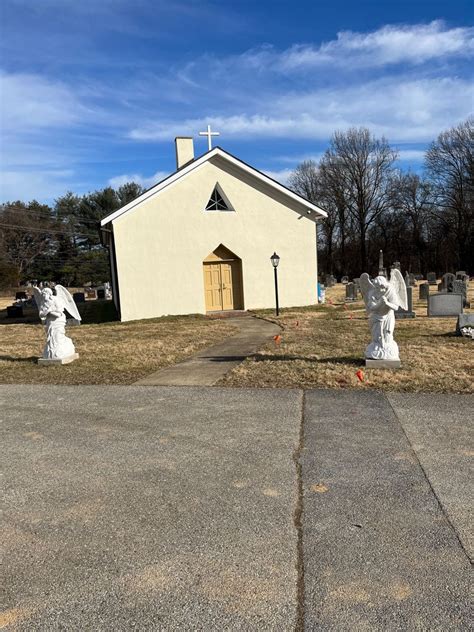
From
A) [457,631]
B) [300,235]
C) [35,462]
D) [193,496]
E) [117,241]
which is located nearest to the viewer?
[457,631]

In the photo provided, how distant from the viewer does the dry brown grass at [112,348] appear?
28.7 ft

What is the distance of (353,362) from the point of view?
8688 mm

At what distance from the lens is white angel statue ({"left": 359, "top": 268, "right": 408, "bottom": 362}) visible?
804 centimetres

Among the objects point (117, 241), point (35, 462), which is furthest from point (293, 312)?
point (35, 462)

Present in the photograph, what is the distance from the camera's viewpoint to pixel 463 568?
2727mm

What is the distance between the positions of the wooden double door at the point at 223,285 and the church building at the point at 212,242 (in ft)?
0.14

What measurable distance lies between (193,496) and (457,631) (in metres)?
2.02

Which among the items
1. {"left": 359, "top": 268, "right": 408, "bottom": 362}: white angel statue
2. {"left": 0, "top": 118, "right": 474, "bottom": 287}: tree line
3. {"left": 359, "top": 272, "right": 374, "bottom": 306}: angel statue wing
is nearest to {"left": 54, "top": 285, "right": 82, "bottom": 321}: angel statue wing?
{"left": 359, "top": 272, "right": 374, "bottom": 306}: angel statue wing

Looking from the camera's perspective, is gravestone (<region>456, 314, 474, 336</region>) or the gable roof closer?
gravestone (<region>456, 314, 474, 336</region>)

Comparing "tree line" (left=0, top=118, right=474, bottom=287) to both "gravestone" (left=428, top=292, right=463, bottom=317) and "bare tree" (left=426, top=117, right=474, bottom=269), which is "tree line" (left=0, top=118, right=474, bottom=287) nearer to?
"bare tree" (left=426, top=117, right=474, bottom=269)

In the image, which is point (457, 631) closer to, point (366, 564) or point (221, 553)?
point (366, 564)

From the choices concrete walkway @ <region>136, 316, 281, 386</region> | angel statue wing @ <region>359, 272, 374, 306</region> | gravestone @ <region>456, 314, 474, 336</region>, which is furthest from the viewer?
gravestone @ <region>456, 314, 474, 336</region>

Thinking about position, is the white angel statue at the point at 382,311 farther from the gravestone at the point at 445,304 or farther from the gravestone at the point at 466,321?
the gravestone at the point at 445,304

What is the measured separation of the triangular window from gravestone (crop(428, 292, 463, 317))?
9.30 meters
